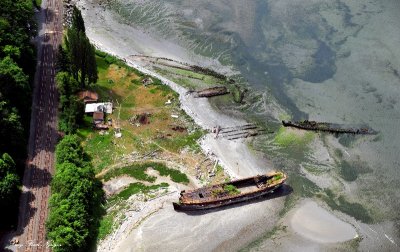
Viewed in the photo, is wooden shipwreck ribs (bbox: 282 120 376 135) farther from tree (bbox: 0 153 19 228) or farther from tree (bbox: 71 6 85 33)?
tree (bbox: 0 153 19 228)

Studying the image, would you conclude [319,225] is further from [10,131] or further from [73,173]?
[10,131]

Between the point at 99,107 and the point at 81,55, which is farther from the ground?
the point at 81,55

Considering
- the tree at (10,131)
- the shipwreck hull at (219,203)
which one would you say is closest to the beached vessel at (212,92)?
the shipwreck hull at (219,203)

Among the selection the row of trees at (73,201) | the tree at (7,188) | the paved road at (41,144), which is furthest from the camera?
the paved road at (41,144)

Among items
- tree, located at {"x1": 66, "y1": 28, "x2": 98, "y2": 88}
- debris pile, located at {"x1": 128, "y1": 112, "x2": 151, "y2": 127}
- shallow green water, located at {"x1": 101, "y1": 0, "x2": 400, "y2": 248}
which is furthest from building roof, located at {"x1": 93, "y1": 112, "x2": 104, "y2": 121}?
shallow green water, located at {"x1": 101, "y1": 0, "x2": 400, "y2": 248}

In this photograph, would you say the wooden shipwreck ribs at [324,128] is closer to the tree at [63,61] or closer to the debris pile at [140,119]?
the debris pile at [140,119]

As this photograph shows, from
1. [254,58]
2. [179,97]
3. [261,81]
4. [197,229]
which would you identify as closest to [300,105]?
[261,81]

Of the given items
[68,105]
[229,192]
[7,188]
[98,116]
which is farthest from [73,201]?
[229,192]
